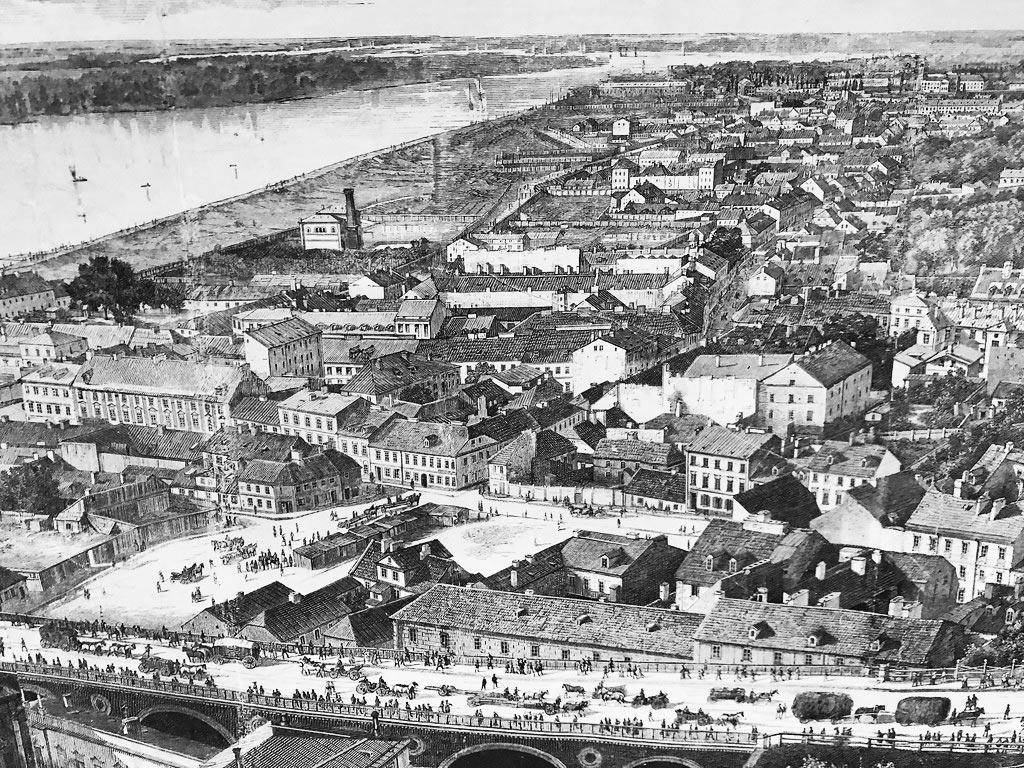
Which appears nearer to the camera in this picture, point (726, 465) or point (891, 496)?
point (891, 496)

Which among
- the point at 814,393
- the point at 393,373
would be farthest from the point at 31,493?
the point at 814,393

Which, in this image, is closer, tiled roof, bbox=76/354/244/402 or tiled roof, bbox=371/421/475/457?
tiled roof, bbox=371/421/475/457

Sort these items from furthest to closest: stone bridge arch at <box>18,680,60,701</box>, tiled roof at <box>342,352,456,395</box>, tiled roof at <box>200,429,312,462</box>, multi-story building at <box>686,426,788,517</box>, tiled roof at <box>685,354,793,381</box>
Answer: tiled roof at <box>342,352,456,395</box>, tiled roof at <box>200,429,312,462</box>, tiled roof at <box>685,354,793,381</box>, multi-story building at <box>686,426,788,517</box>, stone bridge arch at <box>18,680,60,701</box>

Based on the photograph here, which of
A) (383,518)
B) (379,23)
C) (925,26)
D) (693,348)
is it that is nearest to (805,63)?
(925,26)

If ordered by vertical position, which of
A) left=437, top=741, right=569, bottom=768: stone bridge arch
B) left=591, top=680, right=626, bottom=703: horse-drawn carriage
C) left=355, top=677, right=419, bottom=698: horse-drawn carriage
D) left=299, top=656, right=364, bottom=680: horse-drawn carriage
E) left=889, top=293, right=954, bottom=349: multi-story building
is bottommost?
left=437, top=741, right=569, bottom=768: stone bridge arch

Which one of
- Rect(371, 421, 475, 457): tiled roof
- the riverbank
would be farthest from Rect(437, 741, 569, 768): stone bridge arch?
the riverbank

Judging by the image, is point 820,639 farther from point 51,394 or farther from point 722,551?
point 51,394

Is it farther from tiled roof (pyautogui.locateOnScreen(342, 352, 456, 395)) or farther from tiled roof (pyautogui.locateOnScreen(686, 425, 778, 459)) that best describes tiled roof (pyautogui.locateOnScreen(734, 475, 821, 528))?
tiled roof (pyautogui.locateOnScreen(342, 352, 456, 395))
